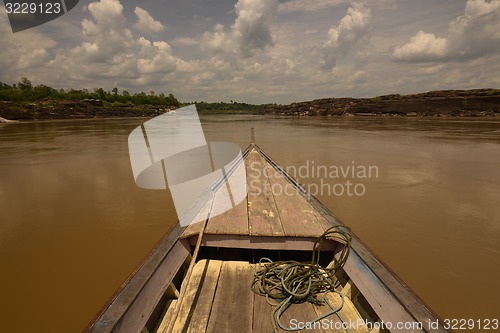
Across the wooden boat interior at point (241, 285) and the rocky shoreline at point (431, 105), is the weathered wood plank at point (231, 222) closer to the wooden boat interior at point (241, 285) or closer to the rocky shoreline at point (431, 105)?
the wooden boat interior at point (241, 285)

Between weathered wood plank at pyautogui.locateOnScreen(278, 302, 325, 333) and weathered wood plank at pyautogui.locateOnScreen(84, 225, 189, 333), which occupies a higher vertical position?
weathered wood plank at pyautogui.locateOnScreen(84, 225, 189, 333)

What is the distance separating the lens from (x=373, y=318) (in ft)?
7.59

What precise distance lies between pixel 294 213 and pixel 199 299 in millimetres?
1773

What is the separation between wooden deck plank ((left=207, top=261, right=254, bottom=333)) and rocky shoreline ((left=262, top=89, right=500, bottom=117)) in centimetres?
5371

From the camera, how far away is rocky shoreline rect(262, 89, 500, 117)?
137 ft

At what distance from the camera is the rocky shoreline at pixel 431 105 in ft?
137

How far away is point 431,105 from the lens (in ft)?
155

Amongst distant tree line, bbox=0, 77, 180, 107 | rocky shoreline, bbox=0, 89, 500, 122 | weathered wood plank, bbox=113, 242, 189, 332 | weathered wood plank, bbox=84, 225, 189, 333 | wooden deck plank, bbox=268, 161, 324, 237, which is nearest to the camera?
weathered wood plank, bbox=84, 225, 189, 333

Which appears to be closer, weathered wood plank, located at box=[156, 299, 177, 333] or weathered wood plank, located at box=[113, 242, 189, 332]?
weathered wood plank, located at box=[113, 242, 189, 332]

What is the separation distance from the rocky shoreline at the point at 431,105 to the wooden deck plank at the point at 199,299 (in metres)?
53.9

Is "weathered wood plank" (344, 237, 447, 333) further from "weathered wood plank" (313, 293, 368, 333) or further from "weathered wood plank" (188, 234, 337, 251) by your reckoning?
"weathered wood plank" (188, 234, 337, 251)

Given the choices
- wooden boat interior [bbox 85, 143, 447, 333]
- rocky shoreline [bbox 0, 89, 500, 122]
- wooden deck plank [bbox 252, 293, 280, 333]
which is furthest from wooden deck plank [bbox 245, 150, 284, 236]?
rocky shoreline [bbox 0, 89, 500, 122]

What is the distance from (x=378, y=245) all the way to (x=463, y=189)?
452 centimetres

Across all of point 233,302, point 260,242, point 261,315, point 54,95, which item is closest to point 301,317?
point 261,315
